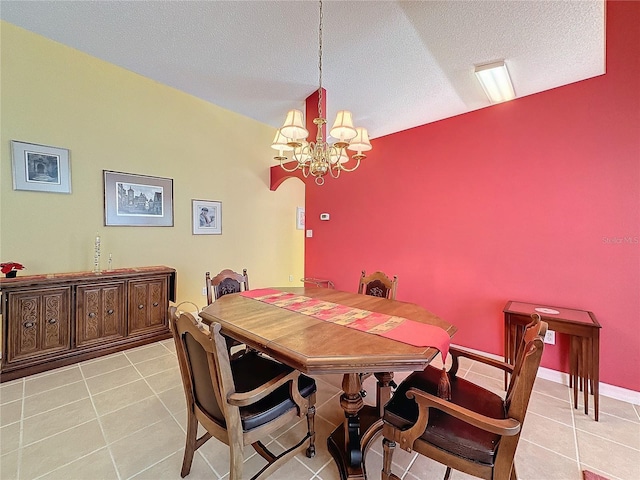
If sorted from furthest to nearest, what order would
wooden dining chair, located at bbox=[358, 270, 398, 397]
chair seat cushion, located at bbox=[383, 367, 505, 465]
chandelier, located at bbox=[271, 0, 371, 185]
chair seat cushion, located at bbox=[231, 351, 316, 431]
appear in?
wooden dining chair, located at bbox=[358, 270, 398, 397], chandelier, located at bbox=[271, 0, 371, 185], chair seat cushion, located at bbox=[231, 351, 316, 431], chair seat cushion, located at bbox=[383, 367, 505, 465]

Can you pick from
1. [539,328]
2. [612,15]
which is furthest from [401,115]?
[539,328]

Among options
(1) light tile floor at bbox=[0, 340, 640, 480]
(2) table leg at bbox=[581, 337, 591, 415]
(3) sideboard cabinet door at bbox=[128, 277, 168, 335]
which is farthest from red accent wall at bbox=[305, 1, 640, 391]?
(3) sideboard cabinet door at bbox=[128, 277, 168, 335]

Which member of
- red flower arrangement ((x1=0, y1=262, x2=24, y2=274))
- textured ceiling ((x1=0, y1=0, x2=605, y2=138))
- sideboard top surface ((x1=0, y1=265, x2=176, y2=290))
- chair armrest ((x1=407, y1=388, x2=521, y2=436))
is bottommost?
chair armrest ((x1=407, y1=388, x2=521, y2=436))

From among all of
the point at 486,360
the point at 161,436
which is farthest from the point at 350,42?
the point at 161,436

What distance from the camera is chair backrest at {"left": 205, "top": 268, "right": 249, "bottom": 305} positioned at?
2435mm

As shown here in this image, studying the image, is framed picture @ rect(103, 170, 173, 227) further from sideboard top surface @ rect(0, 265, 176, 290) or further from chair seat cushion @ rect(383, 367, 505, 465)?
chair seat cushion @ rect(383, 367, 505, 465)

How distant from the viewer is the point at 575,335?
2.02m

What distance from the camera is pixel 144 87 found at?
127 inches

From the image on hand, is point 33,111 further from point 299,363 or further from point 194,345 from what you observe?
point 299,363

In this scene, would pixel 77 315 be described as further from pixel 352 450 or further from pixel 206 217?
pixel 352 450

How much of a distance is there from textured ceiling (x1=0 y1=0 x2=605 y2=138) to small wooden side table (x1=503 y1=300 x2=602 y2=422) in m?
1.99

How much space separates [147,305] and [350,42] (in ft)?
10.9

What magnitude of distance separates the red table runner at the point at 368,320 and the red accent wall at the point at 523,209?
5.60ft

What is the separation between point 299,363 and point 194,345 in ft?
1.56
